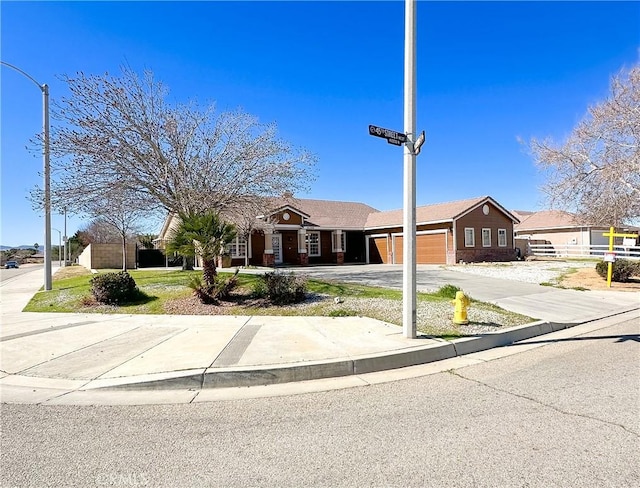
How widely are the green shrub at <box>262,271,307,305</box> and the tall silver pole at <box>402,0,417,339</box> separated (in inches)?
164

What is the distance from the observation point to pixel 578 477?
2.91m

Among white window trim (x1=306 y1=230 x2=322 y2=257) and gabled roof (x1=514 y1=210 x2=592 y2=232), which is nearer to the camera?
white window trim (x1=306 y1=230 x2=322 y2=257)

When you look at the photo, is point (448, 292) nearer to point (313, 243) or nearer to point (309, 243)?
point (309, 243)

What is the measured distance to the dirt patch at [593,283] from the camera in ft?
48.0

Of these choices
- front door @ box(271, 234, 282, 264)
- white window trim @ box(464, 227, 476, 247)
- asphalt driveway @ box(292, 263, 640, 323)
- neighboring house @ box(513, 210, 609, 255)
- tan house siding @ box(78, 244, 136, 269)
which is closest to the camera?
asphalt driveway @ box(292, 263, 640, 323)

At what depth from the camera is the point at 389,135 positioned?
6.32m

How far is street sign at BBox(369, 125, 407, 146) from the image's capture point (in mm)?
6180

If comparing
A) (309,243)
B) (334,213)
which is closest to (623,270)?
(309,243)

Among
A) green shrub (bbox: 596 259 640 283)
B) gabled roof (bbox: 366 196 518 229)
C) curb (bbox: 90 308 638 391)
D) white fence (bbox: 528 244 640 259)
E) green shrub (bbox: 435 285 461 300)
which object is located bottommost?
curb (bbox: 90 308 638 391)

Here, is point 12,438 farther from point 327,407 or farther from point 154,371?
point 327,407

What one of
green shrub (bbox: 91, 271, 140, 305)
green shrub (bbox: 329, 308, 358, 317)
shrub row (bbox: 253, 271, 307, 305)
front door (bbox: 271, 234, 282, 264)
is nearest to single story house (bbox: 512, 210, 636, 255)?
front door (bbox: 271, 234, 282, 264)

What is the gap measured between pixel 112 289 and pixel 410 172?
8872mm

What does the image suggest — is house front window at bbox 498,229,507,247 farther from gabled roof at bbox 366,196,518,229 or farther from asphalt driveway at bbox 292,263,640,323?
asphalt driveway at bbox 292,263,640,323

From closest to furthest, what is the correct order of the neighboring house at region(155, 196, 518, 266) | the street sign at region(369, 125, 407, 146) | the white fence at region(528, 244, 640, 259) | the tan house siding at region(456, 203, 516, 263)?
the street sign at region(369, 125, 407, 146) < the neighboring house at region(155, 196, 518, 266) < the tan house siding at region(456, 203, 516, 263) < the white fence at region(528, 244, 640, 259)
